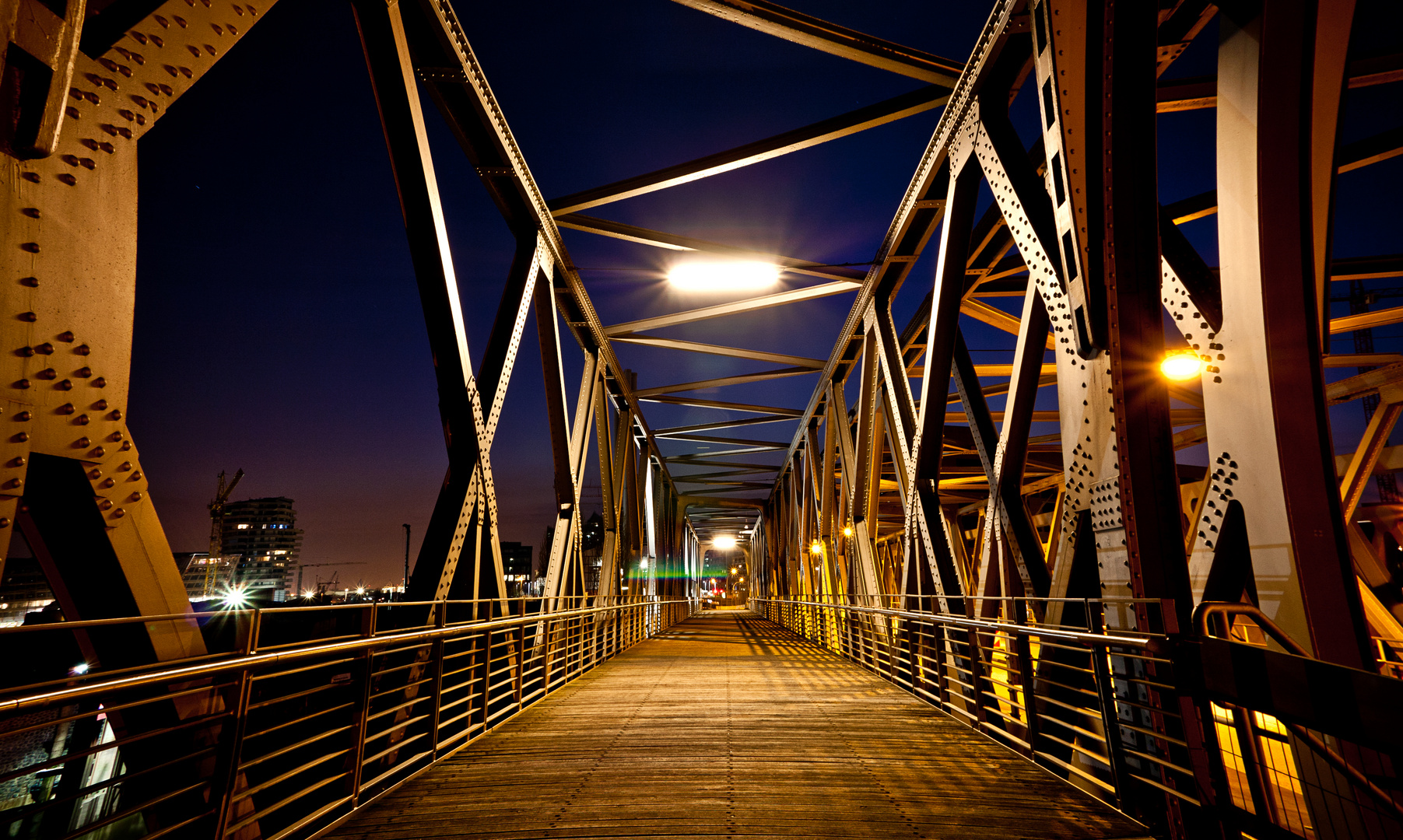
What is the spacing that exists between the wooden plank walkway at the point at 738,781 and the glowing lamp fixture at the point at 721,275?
17.7ft

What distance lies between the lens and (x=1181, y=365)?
10.5ft

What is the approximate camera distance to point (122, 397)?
2.40m

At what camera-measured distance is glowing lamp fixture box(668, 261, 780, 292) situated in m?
8.74

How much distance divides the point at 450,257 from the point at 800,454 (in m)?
16.0

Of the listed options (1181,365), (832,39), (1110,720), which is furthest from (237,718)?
(832,39)

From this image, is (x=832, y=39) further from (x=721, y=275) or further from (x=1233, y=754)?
(x=1233, y=754)

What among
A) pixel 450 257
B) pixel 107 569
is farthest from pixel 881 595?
pixel 107 569

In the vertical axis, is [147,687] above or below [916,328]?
below

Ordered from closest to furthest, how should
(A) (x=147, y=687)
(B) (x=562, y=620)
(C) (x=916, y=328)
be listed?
(A) (x=147, y=687), (B) (x=562, y=620), (C) (x=916, y=328)

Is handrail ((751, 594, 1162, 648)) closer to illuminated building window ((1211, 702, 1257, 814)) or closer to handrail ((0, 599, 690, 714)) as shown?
illuminated building window ((1211, 702, 1257, 814))

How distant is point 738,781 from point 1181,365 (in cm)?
336

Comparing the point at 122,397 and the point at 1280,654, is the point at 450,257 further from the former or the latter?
the point at 1280,654

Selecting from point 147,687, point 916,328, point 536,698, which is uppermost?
point 916,328

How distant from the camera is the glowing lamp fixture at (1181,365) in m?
3.07
